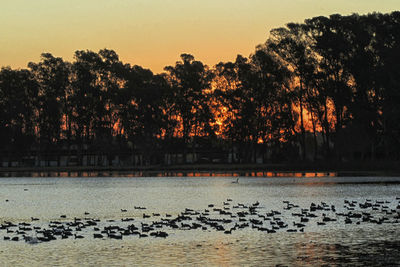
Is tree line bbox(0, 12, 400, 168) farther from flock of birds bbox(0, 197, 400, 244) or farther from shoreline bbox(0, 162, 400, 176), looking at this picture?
flock of birds bbox(0, 197, 400, 244)

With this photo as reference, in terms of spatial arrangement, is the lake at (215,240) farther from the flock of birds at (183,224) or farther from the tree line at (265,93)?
the tree line at (265,93)

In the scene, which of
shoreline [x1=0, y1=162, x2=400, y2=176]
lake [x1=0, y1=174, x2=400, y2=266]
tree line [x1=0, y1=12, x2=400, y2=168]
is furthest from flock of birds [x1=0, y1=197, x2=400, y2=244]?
shoreline [x1=0, y1=162, x2=400, y2=176]

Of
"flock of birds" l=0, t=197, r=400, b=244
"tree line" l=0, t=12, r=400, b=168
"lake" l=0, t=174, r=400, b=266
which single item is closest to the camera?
"lake" l=0, t=174, r=400, b=266

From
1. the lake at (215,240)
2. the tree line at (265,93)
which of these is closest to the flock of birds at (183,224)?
the lake at (215,240)

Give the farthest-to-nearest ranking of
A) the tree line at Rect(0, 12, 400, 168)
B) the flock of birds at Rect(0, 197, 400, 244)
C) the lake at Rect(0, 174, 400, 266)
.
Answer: the tree line at Rect(0, 12, 400, 168) → the flock of birds at Rect(0, 197, 400, 244) → the lake at Rect(0, 174, 400, 266)

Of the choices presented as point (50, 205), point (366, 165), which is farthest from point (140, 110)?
point (50, 205)

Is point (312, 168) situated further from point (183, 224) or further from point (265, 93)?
point (183, 224)

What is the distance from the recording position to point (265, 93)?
162500 mm

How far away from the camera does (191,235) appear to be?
46.3m

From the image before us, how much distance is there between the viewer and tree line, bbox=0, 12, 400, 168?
13862 centimetres

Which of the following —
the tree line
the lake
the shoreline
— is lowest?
the lake

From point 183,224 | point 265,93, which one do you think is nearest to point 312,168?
point 265,93

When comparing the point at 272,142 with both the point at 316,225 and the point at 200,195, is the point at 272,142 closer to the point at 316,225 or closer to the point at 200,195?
the point at 200,195

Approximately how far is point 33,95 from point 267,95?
2697 inches
